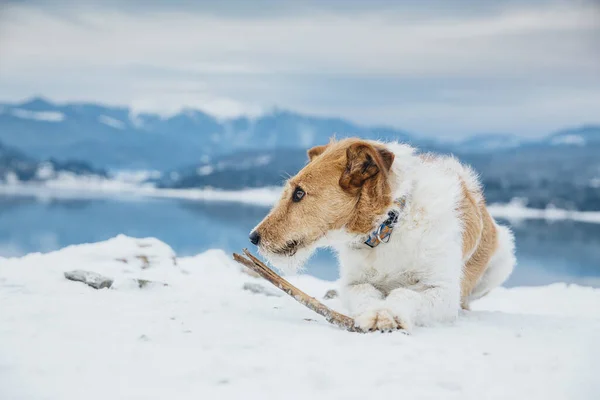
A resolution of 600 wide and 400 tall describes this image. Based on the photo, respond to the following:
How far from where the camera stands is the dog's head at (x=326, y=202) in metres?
5.98

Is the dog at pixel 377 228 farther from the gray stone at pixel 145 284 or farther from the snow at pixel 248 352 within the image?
A: the gray stone at pixel 145 284

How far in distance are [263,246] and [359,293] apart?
1.20m

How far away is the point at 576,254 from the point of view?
64.1 metres

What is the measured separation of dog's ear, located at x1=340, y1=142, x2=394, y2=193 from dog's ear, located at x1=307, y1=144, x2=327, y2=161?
1.03 meters

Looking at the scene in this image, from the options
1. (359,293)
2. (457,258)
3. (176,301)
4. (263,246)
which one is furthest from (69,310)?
(457,258)

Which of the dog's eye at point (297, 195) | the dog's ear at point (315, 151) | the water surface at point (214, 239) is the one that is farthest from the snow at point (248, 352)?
the water surface at point (214, 239)

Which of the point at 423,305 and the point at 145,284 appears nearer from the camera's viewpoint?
the point at 423,305

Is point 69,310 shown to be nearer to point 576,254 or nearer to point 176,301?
point 176,301

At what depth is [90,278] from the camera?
7680 millimetres

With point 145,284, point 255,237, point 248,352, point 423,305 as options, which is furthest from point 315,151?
point 248,352

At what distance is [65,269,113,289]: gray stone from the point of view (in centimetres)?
761

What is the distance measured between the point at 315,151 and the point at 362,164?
1.33m

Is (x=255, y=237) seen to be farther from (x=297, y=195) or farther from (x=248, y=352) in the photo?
(x=248, y=352)

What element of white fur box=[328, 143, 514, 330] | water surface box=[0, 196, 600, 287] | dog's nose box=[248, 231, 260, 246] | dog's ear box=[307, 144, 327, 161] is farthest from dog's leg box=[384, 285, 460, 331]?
water surface box=[0, 196, 600, 287]
